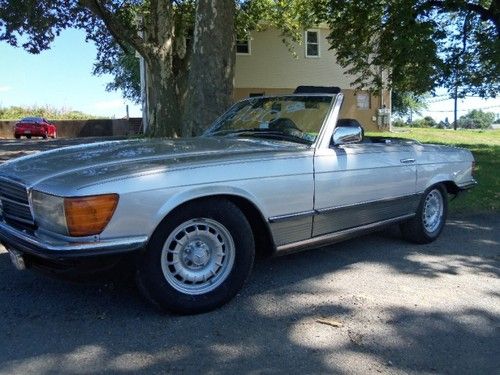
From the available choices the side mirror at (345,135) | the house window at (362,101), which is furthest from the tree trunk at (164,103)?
the house window at (362,101)

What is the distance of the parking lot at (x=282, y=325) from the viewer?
3248 mm

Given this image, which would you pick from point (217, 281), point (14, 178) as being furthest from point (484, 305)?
point (14, 178)

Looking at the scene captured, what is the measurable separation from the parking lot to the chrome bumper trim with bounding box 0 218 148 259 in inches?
19.0

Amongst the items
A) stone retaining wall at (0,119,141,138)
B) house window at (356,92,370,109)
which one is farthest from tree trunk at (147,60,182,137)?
stone retaining wall at (0,119,141,138)

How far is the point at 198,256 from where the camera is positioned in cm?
391

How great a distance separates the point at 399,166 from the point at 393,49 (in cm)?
1001

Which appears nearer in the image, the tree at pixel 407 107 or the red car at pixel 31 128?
the red car at pixel 31 128

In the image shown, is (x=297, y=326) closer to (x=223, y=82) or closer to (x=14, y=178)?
(x=14, y=178)

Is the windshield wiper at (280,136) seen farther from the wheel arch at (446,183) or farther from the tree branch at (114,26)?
the tree branch at (114,26)

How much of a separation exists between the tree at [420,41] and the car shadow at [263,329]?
10.0 m

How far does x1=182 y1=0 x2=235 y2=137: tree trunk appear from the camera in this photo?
1007cm

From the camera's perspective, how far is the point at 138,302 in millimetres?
4117

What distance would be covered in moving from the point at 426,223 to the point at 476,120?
41.6 meters

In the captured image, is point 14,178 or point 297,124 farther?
point 297,124
